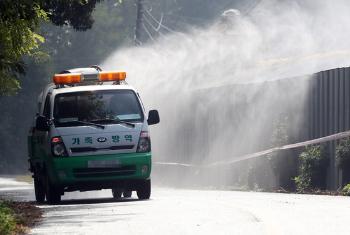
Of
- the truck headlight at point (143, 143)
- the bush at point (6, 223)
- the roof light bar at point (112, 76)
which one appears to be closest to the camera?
the bush at point (6, 223)

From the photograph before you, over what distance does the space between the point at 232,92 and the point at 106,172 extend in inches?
661

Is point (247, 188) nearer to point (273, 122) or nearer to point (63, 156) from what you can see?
point (273, 122)

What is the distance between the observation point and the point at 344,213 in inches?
707

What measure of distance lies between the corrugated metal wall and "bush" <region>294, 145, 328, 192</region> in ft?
0.65

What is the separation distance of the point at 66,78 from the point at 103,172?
232 cm

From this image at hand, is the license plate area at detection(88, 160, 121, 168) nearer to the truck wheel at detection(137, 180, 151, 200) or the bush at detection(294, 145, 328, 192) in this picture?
the truck wheel at detection(137, 180, 151, 200)

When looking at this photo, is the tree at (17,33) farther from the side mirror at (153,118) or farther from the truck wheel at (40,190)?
the side mirror at (153,118)

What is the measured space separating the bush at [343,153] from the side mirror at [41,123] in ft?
24.9

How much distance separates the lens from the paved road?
51.4 feet

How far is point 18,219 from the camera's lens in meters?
18.3

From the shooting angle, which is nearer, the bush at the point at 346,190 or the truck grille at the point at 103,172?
the truck grille at the point at 103,172

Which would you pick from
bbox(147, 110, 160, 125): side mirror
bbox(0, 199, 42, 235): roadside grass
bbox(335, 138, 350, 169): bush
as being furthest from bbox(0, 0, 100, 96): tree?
bbox(335, 138, 350, 169): bush

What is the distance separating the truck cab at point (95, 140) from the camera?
76.1 ft

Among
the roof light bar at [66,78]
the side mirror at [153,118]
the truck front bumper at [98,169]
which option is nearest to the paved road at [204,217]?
the truck front bumper at [98,169]
